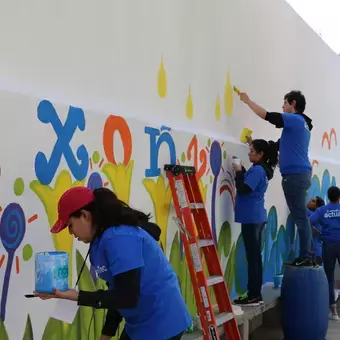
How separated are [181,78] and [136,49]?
0.65m

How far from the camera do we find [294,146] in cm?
538

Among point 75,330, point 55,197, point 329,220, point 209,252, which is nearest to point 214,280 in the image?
point 209,252

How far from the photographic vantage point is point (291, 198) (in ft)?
17.5

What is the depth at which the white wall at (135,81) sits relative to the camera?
9.34 ft

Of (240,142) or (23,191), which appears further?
(240,142)

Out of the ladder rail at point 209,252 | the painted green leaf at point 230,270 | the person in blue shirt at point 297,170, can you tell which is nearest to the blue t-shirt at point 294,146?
the person in blue shirt at point 297,170

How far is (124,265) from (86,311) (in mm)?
1323

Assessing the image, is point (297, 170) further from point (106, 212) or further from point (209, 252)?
point (106, 212)

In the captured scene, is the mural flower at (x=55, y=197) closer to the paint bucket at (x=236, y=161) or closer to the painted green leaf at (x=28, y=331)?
the painted green leaf at (x=28, y=331)

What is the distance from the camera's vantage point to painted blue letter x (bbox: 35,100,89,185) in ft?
9.73

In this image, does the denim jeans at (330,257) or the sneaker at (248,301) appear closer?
the sneaker at (248,301)

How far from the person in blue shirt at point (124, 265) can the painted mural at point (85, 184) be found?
62 cm

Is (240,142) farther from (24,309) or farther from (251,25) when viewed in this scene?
(24,309)

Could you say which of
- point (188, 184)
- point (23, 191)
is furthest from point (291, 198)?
point (23, 191)
